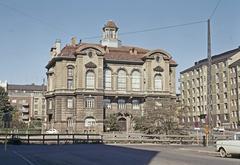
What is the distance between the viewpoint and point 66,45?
3647 inches

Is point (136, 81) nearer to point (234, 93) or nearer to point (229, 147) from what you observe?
point (234, 93)

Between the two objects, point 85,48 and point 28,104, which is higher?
point 85,48

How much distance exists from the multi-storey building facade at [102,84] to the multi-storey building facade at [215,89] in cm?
1255

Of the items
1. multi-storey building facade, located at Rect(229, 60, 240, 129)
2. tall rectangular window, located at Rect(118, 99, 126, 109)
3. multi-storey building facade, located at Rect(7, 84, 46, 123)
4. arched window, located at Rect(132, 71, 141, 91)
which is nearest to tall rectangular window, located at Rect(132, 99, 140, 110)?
tall rectangular window, located at Rect(118, 99, 126, 109)

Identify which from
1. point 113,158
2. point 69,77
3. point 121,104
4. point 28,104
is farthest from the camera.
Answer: point 28,104

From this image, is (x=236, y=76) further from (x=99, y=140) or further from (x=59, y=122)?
(x=99, y=140)

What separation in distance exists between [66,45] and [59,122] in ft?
59.1

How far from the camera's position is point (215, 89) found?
111 meters

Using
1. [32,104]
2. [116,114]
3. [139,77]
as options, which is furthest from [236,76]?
[32,104]

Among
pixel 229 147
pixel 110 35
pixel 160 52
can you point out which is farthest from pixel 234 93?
pixel 229 147

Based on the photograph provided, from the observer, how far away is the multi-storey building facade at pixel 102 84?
8362 cm

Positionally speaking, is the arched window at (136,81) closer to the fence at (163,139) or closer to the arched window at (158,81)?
A: the arched window at (158,81)

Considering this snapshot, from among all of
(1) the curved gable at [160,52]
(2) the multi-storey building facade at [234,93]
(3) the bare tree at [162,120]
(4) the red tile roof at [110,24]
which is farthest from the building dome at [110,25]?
(3) the bare tree at [162,120]

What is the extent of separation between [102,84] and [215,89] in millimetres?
37790
